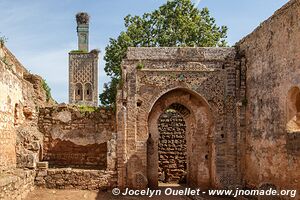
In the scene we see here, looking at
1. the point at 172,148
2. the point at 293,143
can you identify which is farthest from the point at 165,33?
the point at 293,143

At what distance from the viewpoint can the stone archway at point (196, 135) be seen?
43.8 feet

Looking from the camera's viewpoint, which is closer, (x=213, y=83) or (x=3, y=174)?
(x=3, y=174)

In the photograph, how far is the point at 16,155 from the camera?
11773mm

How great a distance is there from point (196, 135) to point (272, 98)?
11.7ft

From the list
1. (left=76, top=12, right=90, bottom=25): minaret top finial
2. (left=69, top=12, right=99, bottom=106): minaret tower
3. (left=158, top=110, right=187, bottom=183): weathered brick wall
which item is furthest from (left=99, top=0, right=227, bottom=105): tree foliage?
(left=76, top=12, right=90, bottom=25): minaret top finial

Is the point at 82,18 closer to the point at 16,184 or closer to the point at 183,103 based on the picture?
the point at 183,103

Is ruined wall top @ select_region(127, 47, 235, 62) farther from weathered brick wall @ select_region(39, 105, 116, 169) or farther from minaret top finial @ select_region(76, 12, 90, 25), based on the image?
minaret top finial @ select_region(76, 12, 90, 25)

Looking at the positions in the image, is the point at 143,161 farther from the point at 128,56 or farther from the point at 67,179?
the point at 128,56

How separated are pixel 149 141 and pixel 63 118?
3007mm

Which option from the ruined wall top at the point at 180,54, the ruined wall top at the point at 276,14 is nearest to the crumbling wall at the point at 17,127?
the ruined wall top at the point at 180,54

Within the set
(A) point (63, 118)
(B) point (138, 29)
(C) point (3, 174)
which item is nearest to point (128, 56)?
(A) point (63, 118)

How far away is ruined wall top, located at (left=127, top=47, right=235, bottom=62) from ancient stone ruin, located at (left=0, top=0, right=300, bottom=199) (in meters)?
0.03

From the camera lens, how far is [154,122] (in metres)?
13.4

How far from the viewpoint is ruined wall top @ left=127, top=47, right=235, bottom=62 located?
42.9 feet
